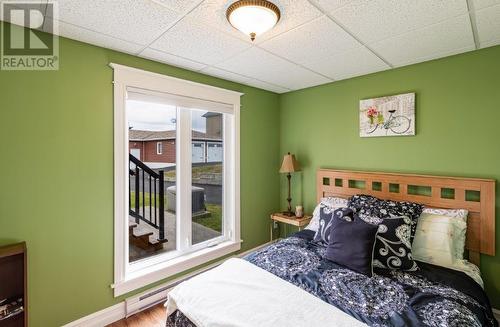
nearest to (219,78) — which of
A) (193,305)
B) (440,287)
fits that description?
(193,305)

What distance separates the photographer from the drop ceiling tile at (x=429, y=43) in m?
1.70

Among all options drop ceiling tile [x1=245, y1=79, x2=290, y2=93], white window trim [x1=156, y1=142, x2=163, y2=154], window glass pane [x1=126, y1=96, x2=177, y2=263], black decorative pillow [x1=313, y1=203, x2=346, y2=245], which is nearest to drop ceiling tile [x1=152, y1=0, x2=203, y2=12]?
window glass pane [x1=126, y1=96, x2=177, y2=263]

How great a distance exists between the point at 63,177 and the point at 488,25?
3.29m

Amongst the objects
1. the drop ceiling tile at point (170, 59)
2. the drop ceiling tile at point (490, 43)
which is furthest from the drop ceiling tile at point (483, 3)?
the drop ceiling tile at point (170, 59)

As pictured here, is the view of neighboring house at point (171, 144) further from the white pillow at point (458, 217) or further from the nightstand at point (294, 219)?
the white pillow at point (458, 217)

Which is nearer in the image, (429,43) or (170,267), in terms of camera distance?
(429,43)

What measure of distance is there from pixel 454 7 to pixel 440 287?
5.73 feet

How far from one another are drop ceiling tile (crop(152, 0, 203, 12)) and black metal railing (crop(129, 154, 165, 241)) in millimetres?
1549

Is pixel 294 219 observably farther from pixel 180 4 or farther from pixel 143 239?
pixel 180 4

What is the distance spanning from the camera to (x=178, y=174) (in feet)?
8.45

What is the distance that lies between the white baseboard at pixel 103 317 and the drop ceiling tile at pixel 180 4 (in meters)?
2.38

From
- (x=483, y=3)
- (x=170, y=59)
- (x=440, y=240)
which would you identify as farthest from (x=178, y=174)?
(x=483, y=3)

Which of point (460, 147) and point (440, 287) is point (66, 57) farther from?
point (460, 147)

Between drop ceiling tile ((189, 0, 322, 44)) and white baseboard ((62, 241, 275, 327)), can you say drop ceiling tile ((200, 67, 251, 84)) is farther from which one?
white baseboard ((62, 241, 275, 327))
